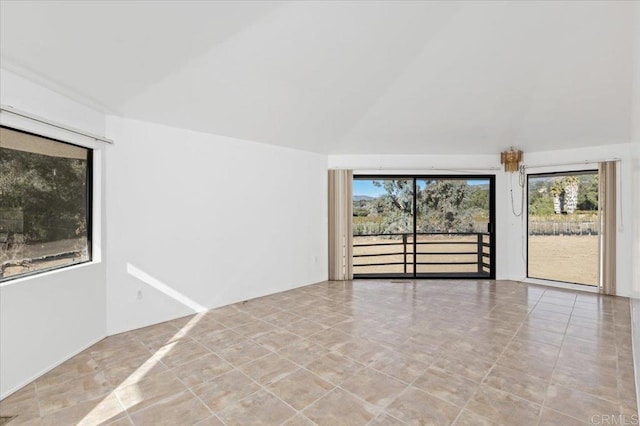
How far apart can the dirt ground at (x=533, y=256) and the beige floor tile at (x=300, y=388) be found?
12.5ft

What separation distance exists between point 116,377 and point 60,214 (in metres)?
1.57

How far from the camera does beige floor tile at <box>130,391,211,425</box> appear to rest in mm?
2035

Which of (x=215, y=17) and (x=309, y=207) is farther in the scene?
(x=309, y=207)

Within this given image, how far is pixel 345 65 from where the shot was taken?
3742 millimetres

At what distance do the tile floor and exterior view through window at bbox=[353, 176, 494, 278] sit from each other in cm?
199

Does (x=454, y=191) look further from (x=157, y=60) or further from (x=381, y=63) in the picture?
(x=157, y=60)

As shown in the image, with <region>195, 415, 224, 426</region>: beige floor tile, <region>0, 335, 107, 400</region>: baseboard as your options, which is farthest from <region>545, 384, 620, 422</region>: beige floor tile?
<region>0, 335, 107, 400</region>: baseboard

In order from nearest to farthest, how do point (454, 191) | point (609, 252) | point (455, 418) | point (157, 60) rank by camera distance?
point (455, 418) → point (157, 60) → point (609, 252) → point (454, 191)

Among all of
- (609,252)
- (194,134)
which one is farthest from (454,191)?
(194,134)

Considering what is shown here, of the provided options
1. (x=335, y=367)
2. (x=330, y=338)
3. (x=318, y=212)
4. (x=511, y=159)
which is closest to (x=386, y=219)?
(x=318, y=212)

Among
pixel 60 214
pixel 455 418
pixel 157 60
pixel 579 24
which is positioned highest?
pixel 579 24

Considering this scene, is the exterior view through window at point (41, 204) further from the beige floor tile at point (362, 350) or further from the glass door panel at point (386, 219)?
the glass door panel at point (386, 219)

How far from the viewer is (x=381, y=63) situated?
3.88 metres

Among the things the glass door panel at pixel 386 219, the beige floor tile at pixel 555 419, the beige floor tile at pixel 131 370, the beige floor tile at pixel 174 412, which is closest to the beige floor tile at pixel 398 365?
the beige floor tile at pixel 555 419
